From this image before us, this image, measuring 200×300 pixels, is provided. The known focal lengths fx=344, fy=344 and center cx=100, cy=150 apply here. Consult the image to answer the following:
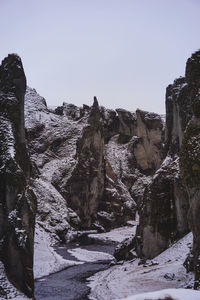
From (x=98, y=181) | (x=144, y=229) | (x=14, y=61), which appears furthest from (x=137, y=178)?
(x=14, y=61)

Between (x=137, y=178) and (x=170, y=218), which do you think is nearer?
(x=170, y=218)

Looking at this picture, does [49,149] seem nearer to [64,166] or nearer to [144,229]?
[64,166]

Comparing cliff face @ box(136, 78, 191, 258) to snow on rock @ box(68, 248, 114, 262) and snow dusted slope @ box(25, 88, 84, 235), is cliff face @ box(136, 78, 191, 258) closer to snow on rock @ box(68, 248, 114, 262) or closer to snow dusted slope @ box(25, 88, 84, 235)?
snow on rock @ box(68, 248, 114, 262)

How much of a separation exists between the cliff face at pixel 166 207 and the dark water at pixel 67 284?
6581mm

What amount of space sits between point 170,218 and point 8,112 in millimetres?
19476

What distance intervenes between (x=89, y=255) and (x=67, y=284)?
786 inches

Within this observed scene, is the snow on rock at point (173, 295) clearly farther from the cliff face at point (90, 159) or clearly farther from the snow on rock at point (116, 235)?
the cliff face at point (90, 159)

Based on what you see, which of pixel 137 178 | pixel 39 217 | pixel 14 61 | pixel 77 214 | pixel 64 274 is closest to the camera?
pixel 14 61

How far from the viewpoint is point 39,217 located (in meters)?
68.6

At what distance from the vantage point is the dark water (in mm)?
24652

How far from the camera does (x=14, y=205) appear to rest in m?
23.2

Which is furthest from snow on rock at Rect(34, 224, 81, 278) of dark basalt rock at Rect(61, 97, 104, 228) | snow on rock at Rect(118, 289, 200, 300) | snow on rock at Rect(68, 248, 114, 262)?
dark basalt rock at Rect(61, 97, 104, 228)

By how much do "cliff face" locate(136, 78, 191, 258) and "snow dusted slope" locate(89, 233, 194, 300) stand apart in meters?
2.49

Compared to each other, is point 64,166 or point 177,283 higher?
point 64,166
